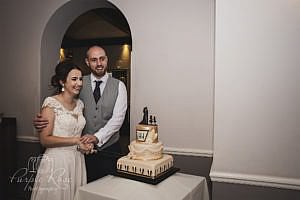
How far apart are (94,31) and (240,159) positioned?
581cm

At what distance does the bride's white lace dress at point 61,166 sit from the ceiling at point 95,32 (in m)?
3.48

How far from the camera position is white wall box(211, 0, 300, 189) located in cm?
180

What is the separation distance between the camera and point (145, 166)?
182 centimetres

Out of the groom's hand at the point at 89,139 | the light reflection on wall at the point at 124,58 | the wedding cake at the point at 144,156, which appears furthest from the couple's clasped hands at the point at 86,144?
the light reflection on wall at the point at 124,58

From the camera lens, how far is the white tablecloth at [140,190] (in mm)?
1650

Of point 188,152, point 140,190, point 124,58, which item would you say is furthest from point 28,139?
point 124,58

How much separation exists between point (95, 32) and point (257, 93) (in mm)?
5800

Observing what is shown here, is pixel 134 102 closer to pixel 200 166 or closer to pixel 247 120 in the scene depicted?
pixel 200 166

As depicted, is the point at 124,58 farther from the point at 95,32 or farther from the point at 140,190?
the point at 140,190

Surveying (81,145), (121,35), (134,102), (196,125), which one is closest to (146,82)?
(134,102)

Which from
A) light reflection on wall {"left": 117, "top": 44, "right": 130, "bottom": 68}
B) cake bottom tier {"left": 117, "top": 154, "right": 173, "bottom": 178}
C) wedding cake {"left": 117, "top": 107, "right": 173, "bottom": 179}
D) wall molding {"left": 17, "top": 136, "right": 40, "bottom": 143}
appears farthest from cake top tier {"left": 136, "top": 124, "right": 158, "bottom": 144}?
light reflection on wall {"left": 117, "top": 44, "right": 130, "bottom": 68}

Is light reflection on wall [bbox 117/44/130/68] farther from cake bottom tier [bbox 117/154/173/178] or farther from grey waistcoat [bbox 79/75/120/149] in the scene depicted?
cake bottom tier [bbox 117/154/173/178]

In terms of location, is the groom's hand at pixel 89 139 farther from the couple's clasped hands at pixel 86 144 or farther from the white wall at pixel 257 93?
the white wall at pixel 257 93

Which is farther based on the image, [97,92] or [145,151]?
[97,92]
